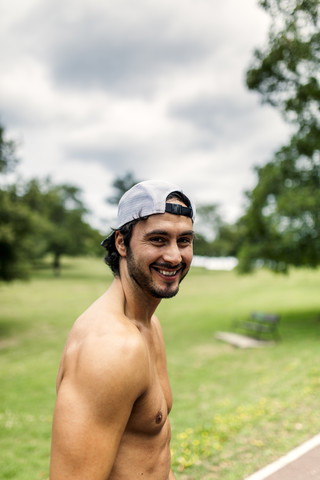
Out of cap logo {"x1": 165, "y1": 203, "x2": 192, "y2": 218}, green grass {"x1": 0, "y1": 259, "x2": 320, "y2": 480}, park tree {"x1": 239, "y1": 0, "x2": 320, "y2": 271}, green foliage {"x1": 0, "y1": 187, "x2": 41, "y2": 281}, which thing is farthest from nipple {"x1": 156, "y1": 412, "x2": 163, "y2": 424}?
green foliage {"x1": 0, "y1": 187, "x2": 41, "y2": 281}

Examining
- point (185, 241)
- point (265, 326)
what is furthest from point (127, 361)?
point (265, 326)

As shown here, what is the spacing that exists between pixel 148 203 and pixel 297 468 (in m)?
3.19

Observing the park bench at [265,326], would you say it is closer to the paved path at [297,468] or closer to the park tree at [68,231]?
the paved path at [297,468]

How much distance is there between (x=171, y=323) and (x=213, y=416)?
13.7m

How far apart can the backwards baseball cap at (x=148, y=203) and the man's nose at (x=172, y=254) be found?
0.16 meters

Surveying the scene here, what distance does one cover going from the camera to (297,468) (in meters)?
3.64

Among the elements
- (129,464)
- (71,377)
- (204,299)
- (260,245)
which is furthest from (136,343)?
(204,299)

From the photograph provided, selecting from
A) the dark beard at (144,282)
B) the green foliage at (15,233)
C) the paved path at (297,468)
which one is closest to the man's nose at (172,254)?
the dark beard at (144,282)

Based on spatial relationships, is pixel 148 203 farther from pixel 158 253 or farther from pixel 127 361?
pixel 127 361

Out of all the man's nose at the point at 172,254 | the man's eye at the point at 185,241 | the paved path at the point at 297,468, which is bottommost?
the paved path at the point at 297,468

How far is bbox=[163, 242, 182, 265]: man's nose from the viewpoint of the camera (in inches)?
71.6

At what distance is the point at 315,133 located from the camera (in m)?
14.5

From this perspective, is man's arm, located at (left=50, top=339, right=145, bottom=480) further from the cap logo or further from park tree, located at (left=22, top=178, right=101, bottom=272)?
park tree, located at (left=22, top=178, right=101, bottom=272)

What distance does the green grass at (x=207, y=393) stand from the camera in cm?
504
